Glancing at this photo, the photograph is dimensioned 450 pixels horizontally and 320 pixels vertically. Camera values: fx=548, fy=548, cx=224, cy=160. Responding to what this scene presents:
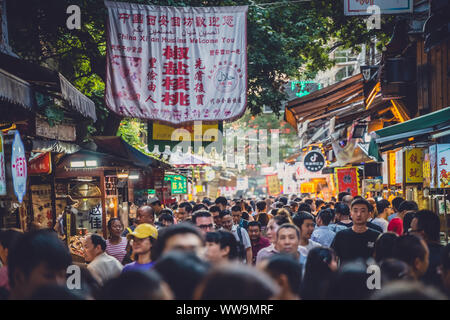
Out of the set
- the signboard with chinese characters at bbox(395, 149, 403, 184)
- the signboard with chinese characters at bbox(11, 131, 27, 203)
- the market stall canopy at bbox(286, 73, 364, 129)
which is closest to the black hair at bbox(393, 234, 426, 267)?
the signboard with chinese characters at bbox(11, 131, 27, 203)

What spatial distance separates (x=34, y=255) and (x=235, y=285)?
1983 millimetres

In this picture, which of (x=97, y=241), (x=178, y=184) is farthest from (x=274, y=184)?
(x=97, y=241)

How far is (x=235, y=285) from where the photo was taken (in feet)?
8.19

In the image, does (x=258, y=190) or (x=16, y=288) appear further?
(x=258, y=190)

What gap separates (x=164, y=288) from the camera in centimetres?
281

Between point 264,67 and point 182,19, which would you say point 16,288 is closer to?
point 182,19

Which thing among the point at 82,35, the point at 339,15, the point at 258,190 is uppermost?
the point at 339,15

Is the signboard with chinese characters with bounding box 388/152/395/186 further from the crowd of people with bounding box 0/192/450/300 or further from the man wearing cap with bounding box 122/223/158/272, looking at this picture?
the man wearing cap with bounding box 122/223/158/272

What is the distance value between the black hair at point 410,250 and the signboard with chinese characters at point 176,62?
4.22 m

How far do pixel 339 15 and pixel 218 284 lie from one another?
43.0 feet

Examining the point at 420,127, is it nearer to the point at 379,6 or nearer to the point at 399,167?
the point at 379,6

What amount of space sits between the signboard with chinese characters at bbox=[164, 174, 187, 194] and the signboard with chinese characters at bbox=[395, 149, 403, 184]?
1254 centimetres
